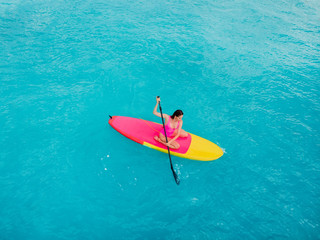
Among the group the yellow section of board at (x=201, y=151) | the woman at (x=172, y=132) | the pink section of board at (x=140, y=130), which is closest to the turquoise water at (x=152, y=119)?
the yellow section of board at (x=201, y=151)

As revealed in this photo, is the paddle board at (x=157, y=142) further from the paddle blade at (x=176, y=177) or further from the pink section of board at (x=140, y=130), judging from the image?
the paddle blade at (x=176, y=177)

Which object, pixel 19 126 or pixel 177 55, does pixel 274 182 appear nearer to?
pixel 177 55

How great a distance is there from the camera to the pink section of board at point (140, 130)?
5.80m

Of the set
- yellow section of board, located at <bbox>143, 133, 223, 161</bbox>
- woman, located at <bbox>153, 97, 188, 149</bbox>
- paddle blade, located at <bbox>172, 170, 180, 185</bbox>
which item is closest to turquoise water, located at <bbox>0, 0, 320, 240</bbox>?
paddle blade, located at <bbox>172, 170, 180, 185</bbox>

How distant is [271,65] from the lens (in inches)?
382

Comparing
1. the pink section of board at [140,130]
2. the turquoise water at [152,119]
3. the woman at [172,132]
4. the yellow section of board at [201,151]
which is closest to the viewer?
the turquoise water at [152,119]

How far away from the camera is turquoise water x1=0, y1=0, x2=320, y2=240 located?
4957mm

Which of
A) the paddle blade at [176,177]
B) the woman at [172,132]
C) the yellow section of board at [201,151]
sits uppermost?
the woman at [172,132]

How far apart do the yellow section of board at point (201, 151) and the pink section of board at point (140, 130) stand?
102 mm

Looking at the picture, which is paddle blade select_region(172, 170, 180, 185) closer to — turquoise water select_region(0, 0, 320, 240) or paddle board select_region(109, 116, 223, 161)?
turquoise water select_region(0, 0, 320, 240)

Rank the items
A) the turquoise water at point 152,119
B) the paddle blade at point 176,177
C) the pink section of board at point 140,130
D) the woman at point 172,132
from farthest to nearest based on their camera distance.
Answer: the pink section of board at point 140,130
the woman at point 172,132
the paddle blade at point 176,177
the turquoise water at point 152,119

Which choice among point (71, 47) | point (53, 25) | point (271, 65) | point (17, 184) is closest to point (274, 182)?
point (271, 65)

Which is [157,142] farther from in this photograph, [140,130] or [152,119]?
[152,119]

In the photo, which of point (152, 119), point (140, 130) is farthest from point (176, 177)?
point (152, 119)
